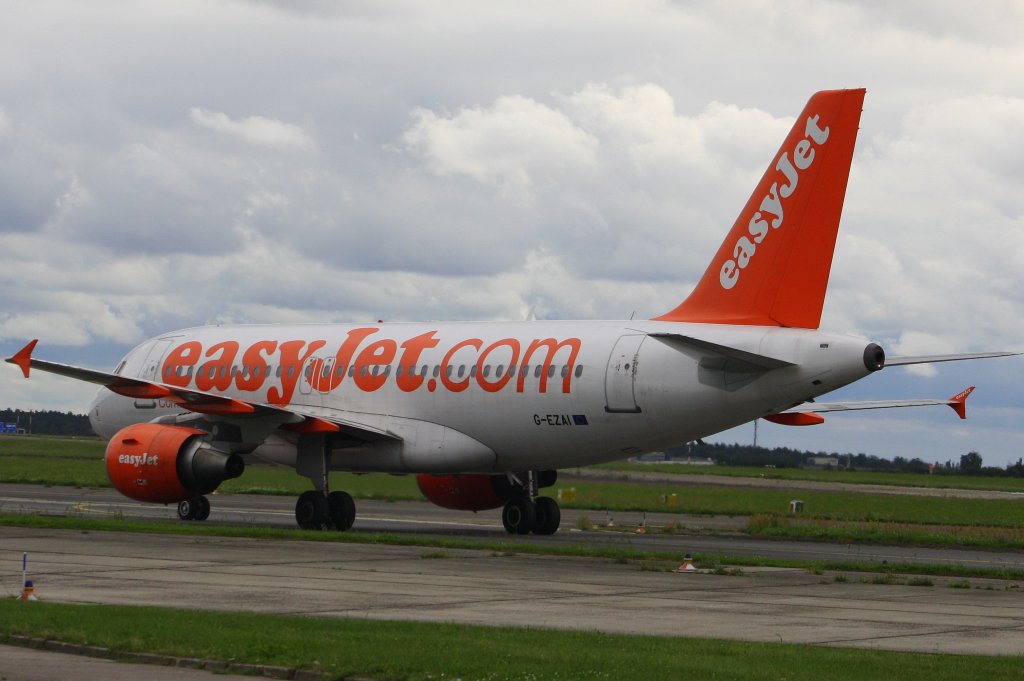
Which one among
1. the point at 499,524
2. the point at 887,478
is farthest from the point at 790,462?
the point at 499,524

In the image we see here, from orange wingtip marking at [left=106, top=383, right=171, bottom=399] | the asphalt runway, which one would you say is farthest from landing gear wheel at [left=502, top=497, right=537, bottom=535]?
orange wingtip marking at [left=106, top=383, right=171, bottom=399]

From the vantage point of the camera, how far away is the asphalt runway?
29.8 m

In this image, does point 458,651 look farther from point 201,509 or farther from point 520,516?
point 201,509

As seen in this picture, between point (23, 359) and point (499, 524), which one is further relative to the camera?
point (499, 524)

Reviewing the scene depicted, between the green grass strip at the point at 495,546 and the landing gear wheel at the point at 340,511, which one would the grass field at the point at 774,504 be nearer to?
the green grass strip at the point at 495,546

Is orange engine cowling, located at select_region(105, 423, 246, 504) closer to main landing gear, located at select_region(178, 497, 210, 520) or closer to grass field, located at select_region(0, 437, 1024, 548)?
main landing gear, located at select_region(178, 497, 210, 520)

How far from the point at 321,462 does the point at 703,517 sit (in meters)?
14.8

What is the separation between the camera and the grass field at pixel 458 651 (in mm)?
12750

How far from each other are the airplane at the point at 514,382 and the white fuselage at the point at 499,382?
4 centimetres

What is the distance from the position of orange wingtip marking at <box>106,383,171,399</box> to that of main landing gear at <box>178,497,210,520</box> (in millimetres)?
4410

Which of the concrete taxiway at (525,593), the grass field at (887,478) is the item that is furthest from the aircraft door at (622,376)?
the grass field at (887,478)

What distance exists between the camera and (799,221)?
28.1 metres

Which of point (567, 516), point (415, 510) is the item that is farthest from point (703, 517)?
point (415, 510)

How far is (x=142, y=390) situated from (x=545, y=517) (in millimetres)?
9347
